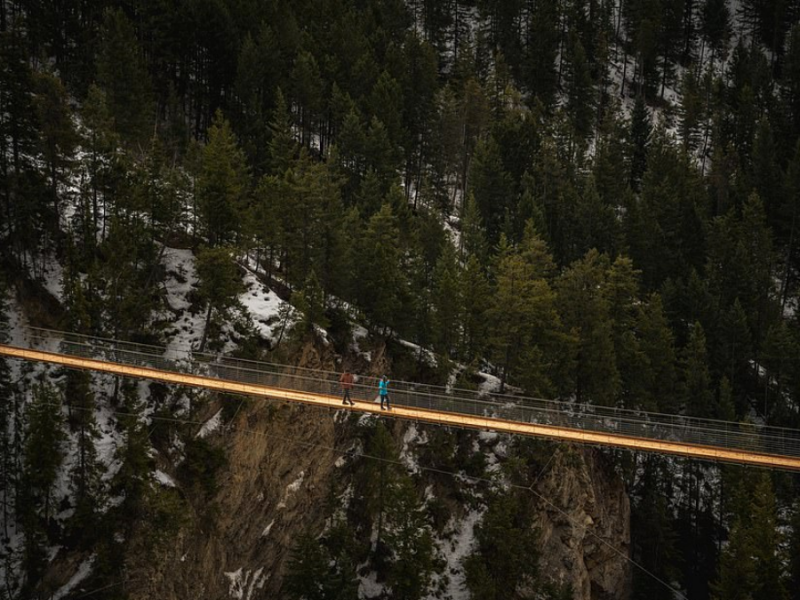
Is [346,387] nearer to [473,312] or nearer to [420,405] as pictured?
[420,405]

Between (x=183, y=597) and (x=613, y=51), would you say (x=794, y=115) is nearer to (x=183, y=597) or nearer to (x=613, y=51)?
(x=613, y=51)

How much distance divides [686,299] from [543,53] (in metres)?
41.1

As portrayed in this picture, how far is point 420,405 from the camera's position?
1110 inches

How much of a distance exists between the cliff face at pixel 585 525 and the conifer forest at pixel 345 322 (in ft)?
0.49

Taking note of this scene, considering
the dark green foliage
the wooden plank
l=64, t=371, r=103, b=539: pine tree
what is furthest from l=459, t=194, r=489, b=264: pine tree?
l=64, t=371, r=103, b=539: pine tree

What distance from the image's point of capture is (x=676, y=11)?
93938mm

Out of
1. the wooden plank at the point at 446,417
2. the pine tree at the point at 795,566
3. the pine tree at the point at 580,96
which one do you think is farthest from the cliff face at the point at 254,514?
the pine tree at the point at 580,96

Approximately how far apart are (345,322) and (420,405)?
33.2 ft

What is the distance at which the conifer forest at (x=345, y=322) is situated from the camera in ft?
93.0

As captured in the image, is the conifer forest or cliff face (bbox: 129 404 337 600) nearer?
cliff face (bbox: 129 404 337 600)

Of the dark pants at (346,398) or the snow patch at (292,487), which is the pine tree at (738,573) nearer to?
the snow patch at (292,487)

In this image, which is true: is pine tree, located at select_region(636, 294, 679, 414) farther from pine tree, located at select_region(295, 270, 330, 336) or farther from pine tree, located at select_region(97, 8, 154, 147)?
pine tree, located at select_region(97, 8, 154, 147)

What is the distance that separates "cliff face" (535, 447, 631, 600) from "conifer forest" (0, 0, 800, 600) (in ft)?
0.49

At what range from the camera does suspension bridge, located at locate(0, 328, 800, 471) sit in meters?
25.6
